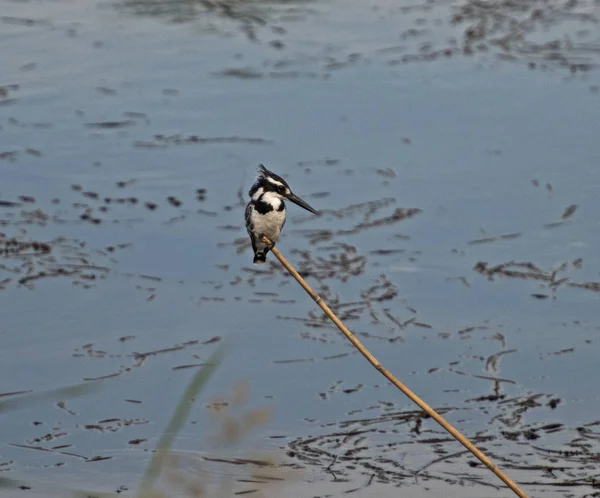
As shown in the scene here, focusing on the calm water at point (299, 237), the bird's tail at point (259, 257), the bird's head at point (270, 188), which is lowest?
the calm water at point (299, 237)

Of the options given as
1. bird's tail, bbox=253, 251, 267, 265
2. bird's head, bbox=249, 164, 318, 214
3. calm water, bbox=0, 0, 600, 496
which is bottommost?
calm water, bbox=0, 0, 600, 496

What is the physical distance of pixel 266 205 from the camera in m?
3.60

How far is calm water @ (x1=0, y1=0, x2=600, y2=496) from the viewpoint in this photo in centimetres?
508

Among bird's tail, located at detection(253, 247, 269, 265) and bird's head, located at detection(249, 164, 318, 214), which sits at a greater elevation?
bird's head, located at detection(249, 164, 318, 214)

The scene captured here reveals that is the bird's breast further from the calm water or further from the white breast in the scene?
the calm water

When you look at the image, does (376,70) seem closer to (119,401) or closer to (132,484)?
(119,401)

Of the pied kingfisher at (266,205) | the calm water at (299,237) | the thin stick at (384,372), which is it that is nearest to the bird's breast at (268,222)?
the pied kingfisher at (266,205)

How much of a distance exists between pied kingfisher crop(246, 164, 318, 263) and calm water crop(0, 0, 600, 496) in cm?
69

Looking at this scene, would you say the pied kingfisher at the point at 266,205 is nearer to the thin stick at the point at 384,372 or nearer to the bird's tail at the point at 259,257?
the bird's tail at the point at 259,257

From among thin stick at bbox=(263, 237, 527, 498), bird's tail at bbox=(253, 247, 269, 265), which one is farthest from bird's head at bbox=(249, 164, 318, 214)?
thin stick at bbox=(263, 237, 527, 498)

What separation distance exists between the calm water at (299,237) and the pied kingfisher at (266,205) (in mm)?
694

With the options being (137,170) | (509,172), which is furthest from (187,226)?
(509,172)

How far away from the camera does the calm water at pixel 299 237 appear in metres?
5.08

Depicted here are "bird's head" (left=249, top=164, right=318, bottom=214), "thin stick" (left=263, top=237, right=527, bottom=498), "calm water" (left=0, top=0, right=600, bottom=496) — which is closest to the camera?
"thin stick" (left=263, top=237, right=527, bottom=498)
